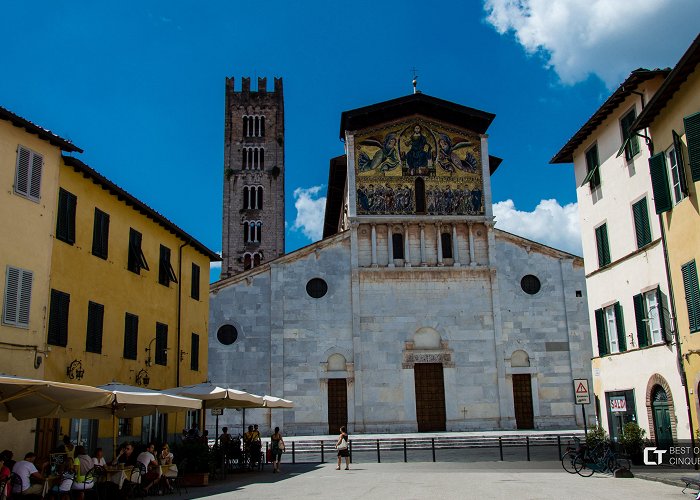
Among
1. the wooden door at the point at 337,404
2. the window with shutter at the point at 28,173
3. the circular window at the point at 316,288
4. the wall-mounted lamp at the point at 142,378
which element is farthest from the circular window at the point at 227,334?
the window with shutter at the point at 28,173

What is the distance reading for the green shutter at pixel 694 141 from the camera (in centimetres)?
1692

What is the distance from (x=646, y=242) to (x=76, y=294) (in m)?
16.4

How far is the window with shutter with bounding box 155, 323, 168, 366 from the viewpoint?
25062 millimetres

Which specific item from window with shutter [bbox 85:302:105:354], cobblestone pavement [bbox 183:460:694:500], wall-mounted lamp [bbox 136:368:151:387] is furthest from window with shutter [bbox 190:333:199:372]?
window with shutter [bbox 85:302:105:354]

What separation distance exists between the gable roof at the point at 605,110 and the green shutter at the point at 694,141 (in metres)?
3.40

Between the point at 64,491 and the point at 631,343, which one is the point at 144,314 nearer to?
the point at 64,491

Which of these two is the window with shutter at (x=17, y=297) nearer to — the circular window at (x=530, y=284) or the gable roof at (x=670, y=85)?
the gable roof at (x=670, y=85)

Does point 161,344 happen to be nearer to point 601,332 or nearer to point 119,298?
point 119,298

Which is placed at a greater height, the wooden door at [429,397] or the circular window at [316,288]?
the circular window at [316,288]

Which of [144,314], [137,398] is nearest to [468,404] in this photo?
[144,314]

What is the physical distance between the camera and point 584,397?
63.2ft

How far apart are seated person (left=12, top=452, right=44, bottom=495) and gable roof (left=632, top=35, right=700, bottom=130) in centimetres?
1658

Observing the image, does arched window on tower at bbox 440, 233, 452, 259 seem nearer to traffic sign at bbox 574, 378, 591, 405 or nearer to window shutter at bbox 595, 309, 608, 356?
window shutter at bbox 595, 309, 608, 356

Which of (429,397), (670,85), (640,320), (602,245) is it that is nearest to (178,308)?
(602,245)
